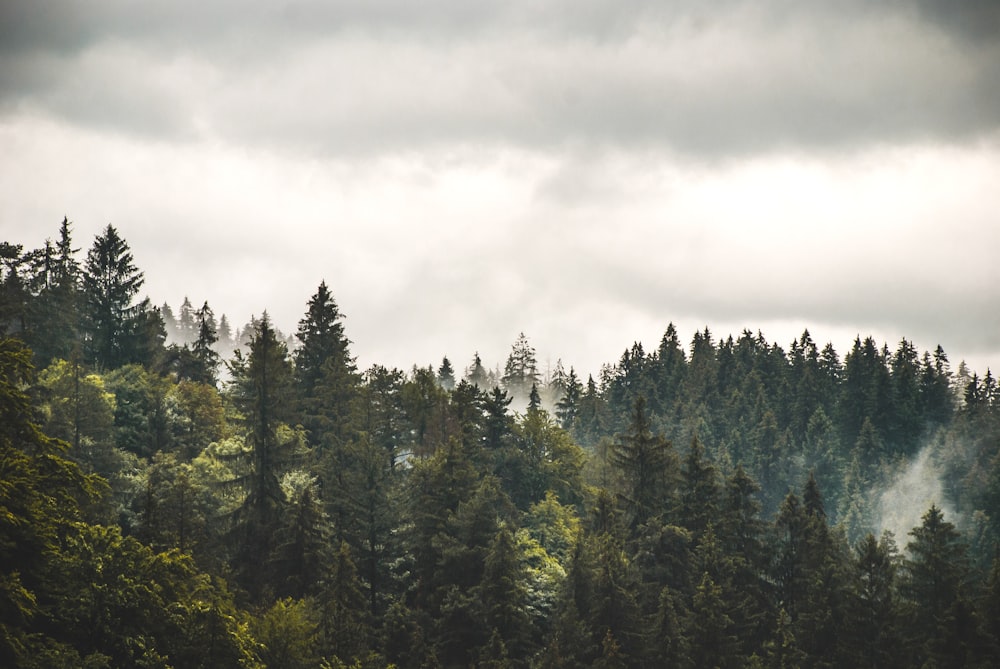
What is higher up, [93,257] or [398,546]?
[93,257]

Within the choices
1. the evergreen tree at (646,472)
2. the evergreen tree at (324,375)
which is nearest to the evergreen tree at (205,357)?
the evergreen tree at (324,375)

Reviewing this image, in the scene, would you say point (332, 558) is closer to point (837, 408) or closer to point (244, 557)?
point (244, 557)

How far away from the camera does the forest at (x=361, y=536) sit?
2862cm

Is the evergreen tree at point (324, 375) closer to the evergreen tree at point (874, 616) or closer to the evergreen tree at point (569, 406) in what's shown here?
the evergreen tree at point (874, 616)

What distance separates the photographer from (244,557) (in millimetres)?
52781

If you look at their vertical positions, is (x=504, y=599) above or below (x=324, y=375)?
below

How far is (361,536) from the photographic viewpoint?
181 feet

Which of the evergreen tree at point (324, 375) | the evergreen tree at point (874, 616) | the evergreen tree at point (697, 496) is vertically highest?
the evergreen tree at point (324, 375)

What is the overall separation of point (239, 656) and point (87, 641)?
19.2 feet

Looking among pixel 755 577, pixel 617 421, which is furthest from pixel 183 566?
pixel 617 421

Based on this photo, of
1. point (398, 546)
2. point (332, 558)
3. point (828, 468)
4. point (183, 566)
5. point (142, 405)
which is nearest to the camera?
point (183, 566)

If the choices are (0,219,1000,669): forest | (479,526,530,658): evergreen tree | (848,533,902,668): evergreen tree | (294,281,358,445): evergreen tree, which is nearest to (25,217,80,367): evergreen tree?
(0,219,1000,669): forest

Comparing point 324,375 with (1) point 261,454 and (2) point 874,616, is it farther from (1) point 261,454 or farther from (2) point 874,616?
(2) point 874,616

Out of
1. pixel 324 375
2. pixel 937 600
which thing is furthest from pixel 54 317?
pixel 937 600
